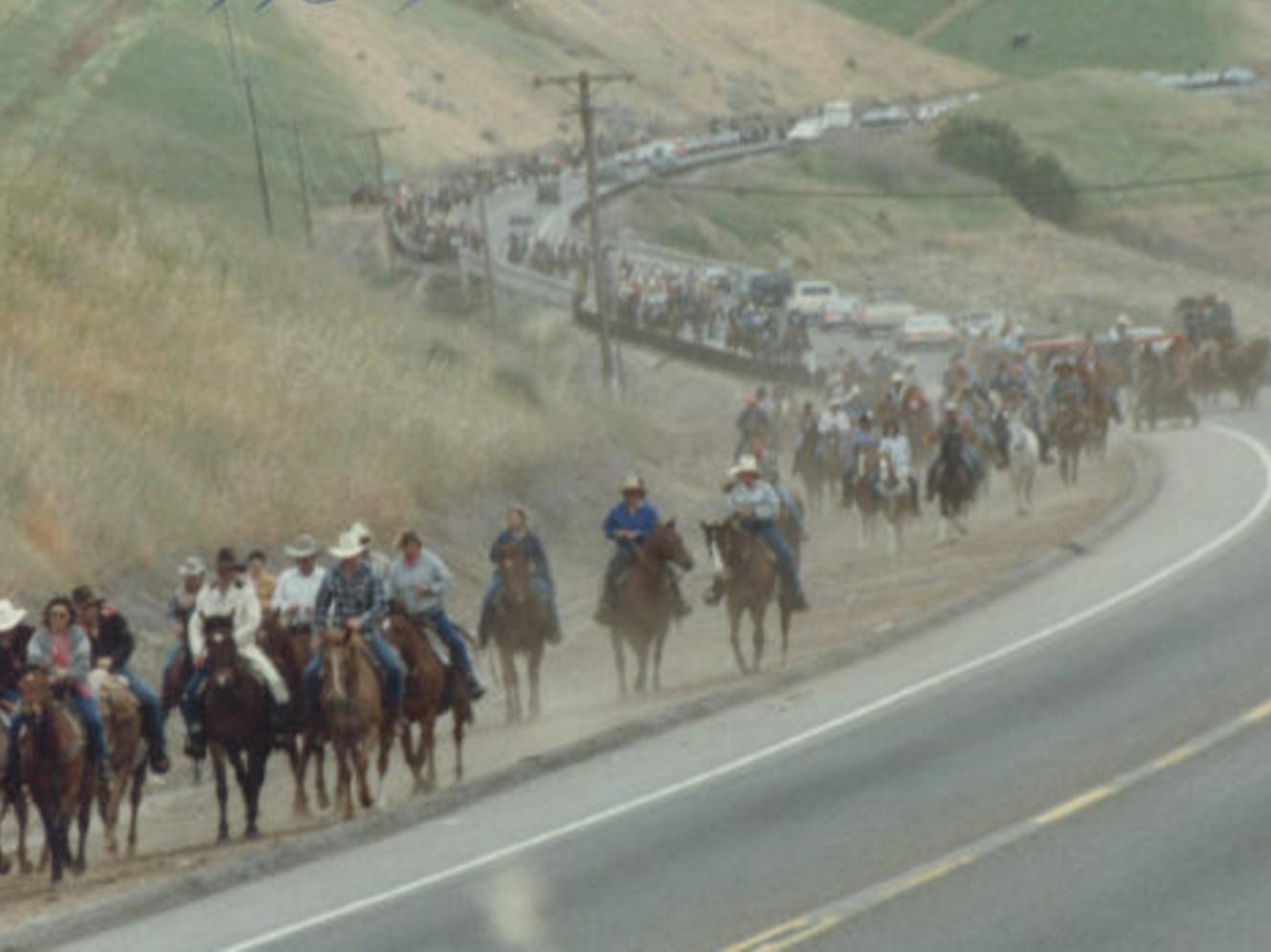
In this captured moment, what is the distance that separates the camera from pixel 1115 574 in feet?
105

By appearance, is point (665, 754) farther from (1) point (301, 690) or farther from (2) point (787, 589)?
(2) point (787, 589)

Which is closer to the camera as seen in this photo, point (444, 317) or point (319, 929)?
point (319, 929)

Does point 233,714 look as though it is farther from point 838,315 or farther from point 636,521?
point 838,315

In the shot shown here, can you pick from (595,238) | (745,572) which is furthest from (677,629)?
(595,238)

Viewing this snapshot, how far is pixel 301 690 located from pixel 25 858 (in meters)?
2.50

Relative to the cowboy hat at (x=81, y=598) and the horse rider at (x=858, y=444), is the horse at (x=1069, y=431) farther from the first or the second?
the cowboy hat at (x=81, y=598)

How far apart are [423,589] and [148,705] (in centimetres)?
237

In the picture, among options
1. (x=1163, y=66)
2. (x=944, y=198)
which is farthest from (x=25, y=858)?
(x=1163, y=66)

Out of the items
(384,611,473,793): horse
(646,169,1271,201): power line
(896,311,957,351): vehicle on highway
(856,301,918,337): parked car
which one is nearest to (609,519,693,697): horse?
(384,611,473,793): horse

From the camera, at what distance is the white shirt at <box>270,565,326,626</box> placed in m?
23.2

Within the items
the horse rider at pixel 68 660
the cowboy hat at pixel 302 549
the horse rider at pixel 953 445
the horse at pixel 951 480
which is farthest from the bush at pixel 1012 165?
the horse rider at pixel 68 660

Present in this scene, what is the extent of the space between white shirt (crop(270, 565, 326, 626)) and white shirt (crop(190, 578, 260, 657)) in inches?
35.7

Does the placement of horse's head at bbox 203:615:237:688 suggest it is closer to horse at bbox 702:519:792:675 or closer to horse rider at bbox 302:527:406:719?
horse rider at bbox 302:527:406:719

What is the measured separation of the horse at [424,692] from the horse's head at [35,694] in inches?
133
